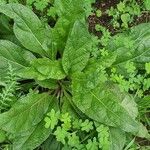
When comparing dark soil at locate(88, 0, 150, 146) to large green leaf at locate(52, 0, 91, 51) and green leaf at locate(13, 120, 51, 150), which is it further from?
green leaf at locate(13, 120, 51, 150)

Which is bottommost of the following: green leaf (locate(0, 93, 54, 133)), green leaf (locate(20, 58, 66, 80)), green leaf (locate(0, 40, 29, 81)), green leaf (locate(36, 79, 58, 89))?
green leaf (locate(0, 93, 54, 133))

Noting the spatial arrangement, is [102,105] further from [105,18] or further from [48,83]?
[105,18]

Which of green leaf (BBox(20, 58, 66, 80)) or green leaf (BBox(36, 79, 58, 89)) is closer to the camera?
green leaf (BBox(20, 58, 66, 80))

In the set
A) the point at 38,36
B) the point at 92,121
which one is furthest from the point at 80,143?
the point at 38,36

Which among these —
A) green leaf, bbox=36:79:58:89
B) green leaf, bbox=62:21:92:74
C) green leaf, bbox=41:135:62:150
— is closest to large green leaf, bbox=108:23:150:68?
green leaf, bbox=62:21:92:74

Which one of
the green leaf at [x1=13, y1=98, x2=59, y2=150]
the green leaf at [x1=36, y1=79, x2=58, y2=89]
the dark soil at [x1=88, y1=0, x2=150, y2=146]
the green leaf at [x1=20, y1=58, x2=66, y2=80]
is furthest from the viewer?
the dark soil at [x1=88, y1=0, x2=150, y2=146]

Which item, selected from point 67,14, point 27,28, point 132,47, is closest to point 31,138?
point 27,28

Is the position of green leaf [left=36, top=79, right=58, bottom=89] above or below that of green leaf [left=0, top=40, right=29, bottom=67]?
below

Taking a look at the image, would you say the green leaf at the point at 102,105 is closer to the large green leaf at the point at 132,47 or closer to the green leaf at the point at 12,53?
the large green leaf at the point at 132,47
